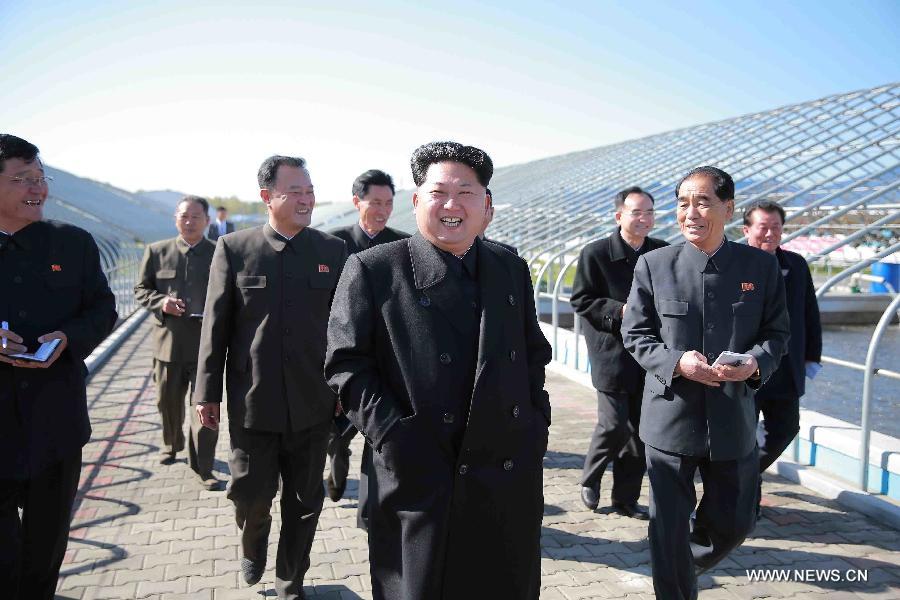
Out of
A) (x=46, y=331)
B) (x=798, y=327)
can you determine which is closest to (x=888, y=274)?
(x=798, y=327)

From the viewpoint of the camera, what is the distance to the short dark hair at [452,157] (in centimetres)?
224

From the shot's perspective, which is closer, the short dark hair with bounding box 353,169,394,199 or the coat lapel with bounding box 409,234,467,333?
the coat lapel with bounding box 409,234,467,333

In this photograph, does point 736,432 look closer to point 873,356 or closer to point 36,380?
point 873,356

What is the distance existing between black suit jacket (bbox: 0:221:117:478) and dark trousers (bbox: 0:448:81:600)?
0.10 metres

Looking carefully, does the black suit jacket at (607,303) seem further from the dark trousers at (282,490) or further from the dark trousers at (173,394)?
the dark trousers at (173,394)

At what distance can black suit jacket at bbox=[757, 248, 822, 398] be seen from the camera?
4.34 m

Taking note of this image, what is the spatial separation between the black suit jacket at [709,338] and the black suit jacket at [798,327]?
45.3 inches

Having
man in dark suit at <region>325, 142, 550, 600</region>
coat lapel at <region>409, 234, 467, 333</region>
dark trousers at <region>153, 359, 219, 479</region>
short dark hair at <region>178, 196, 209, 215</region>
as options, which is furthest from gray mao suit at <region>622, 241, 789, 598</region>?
short dark hair at <region>178, 196, 209, 215</region>

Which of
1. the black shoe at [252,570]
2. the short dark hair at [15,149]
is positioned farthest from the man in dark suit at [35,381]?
the black shoe at [252,570]

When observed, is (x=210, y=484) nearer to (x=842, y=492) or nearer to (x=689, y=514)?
(x=689, y=514)

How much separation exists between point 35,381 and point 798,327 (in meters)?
4.15

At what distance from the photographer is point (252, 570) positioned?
11.4 ft

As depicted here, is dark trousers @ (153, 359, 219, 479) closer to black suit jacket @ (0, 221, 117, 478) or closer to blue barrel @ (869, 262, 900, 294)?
black suit jacket @ (0, 221, 117, 478)

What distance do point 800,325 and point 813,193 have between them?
8561 millimetres
